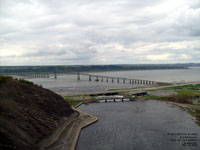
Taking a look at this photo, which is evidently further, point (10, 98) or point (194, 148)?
point (10, 98)

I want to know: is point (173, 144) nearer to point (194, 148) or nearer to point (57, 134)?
point (194, 148)

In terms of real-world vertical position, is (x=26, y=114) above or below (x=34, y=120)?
above

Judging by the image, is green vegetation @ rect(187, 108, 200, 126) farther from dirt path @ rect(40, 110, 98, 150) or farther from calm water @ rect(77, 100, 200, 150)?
dirt path @ rect(40, 110, 98, 150)

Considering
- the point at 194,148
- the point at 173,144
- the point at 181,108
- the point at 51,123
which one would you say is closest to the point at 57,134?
the point at 51,123

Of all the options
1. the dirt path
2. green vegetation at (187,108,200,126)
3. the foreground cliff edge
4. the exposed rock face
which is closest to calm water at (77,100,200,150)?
the dirt path

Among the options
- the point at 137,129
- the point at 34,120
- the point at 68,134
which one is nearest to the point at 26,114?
the point at 34,120

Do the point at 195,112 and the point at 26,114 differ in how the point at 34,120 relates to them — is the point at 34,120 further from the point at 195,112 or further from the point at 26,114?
the point at 195,112
